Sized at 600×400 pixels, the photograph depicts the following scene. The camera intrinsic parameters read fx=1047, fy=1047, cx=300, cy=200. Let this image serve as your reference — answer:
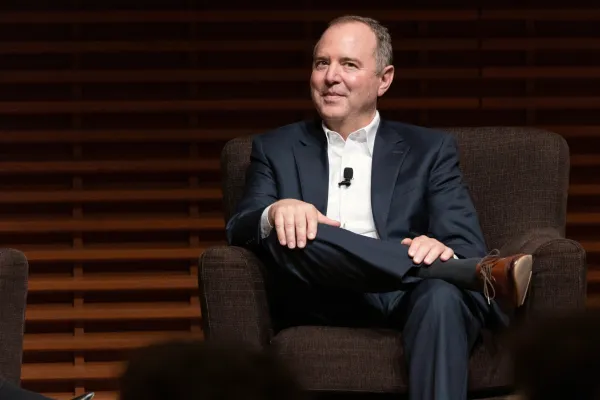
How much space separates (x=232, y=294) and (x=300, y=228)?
0.81 ft

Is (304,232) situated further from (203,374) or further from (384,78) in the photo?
(203,374)

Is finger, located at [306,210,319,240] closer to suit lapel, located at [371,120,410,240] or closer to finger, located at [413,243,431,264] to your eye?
finger, located at [413,243,431,264]

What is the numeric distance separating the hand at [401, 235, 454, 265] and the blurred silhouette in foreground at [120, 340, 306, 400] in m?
2.08

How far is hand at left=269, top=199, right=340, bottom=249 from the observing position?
2.72 metres

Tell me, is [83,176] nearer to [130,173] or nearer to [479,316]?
[130,173]

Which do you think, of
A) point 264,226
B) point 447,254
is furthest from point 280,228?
point 447,254

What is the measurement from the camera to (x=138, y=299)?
179 inches

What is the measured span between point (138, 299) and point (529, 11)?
2.08m

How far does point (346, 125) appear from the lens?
3.29 m

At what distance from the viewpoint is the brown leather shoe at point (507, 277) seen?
2496mm

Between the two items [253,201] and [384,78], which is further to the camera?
[384,78]

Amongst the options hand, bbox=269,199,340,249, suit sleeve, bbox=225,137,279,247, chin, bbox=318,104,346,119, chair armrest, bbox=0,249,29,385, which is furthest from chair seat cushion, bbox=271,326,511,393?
chin, bbox=318,104,346,119

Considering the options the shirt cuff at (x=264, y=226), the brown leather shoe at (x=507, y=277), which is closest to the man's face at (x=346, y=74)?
the shirt cuff at (x=264, y=226)

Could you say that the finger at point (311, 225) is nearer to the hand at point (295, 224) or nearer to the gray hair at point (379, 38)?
the hand at point (295, 224)
